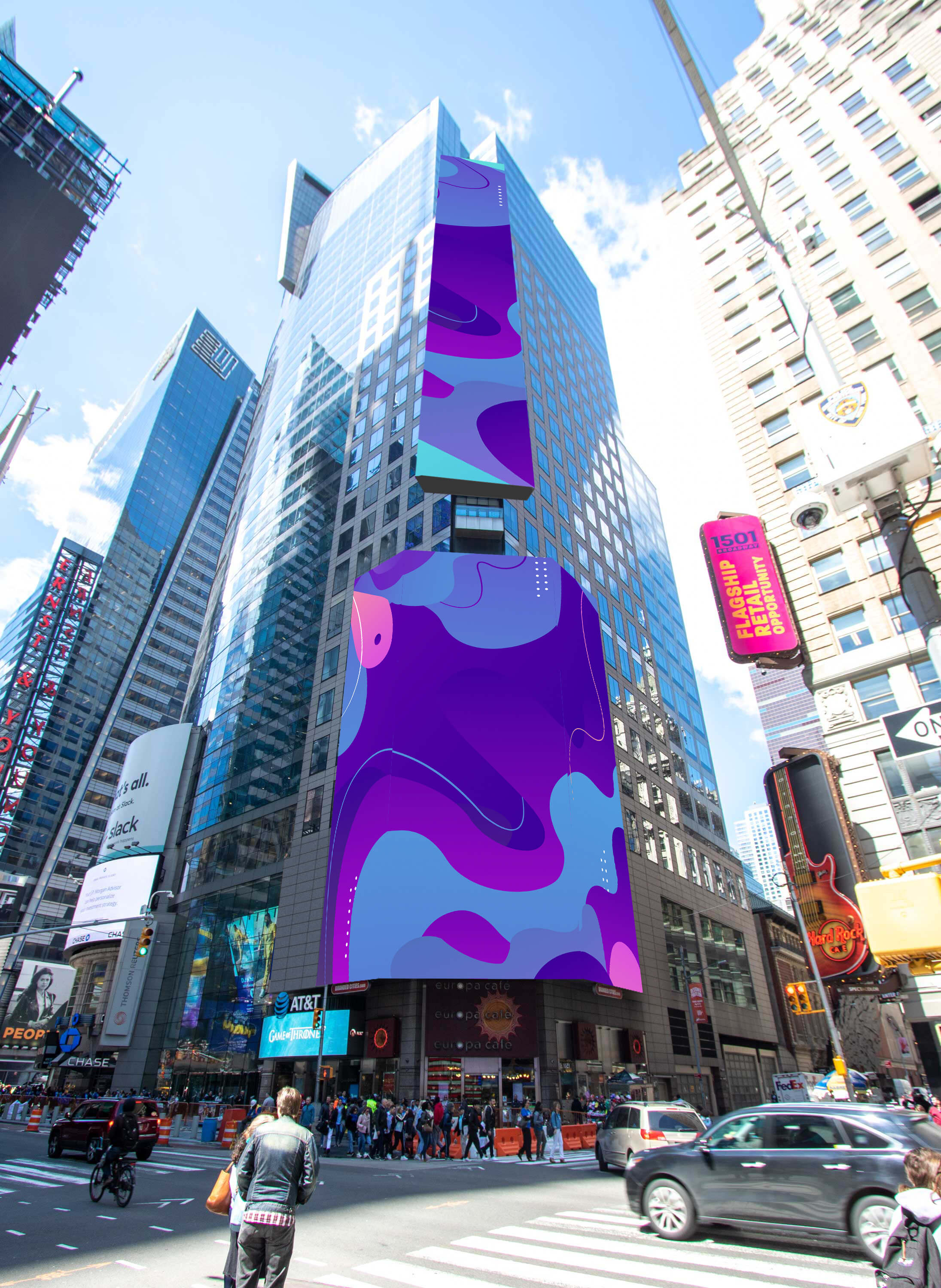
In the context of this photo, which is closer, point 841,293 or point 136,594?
point 841,293

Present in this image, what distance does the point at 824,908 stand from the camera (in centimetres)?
2448

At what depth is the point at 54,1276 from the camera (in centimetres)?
802

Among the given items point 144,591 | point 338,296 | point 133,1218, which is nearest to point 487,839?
point 133,1218

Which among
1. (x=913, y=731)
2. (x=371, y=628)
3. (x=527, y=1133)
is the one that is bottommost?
(x=527, y=1133)

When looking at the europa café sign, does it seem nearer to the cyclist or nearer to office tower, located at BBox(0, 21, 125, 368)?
the cyclist

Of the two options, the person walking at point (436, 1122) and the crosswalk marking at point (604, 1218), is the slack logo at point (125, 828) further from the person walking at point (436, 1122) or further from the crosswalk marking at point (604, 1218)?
the crosswalk marking at point (604, 1218)

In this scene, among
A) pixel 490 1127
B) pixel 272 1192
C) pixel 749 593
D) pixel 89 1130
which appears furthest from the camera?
pixel 749 593

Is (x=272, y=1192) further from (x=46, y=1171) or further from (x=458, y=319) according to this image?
(x=458, y=319)

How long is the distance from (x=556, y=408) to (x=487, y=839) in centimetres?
4409

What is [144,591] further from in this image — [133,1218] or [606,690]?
[133,1218]

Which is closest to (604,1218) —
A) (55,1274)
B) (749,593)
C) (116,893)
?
(55,1274)

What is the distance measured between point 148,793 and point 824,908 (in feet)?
187

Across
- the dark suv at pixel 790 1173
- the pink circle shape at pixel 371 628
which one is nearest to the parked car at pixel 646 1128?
the dark suv at pixel 790 1173

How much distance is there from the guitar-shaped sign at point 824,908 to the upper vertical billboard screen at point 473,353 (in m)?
26.3
